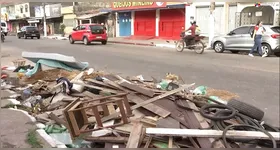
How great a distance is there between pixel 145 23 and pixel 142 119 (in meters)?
24.2

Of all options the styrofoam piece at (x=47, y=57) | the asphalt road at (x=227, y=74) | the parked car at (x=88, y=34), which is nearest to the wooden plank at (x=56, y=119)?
the asphalt road at (x=227, y=74)

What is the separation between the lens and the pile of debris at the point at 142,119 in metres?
3.82

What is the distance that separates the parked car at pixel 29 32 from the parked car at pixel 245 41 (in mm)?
18740

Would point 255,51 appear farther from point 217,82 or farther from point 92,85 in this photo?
point 92,85

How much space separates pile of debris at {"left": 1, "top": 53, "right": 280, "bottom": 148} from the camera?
12.5 ft

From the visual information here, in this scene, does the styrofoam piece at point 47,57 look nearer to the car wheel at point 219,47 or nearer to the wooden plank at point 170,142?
the wooden plank at point 170,142

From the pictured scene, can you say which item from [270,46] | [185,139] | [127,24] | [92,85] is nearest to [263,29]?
[270,46]

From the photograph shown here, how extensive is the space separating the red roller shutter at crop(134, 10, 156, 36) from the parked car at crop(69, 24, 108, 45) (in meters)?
5.82

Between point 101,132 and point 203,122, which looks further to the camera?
point 203,122

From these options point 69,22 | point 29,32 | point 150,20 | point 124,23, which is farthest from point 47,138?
point 29,32

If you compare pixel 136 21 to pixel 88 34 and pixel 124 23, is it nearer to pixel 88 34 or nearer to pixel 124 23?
pixel 124 23

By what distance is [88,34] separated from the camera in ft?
70.7

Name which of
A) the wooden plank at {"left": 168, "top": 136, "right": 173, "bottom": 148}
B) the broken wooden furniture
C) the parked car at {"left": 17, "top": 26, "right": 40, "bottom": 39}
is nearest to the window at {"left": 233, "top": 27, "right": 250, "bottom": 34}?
the broken wooden furniture

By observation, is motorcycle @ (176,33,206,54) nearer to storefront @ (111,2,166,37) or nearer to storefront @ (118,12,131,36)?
storefront @ (111,2,166,37)
